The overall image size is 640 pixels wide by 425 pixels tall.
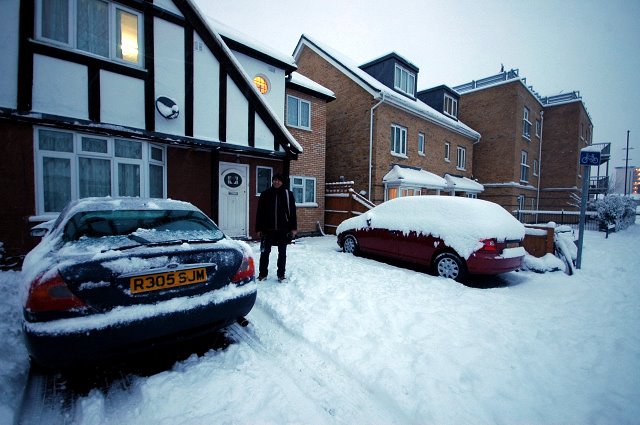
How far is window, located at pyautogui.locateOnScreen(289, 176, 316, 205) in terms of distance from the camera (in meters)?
10.5

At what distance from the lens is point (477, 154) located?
20.0 m

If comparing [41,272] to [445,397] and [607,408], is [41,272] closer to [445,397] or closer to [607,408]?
[445,397]

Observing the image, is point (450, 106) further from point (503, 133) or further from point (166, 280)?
point (166, 280)

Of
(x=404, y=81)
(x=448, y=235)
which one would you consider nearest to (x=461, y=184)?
(x=404, y=81)

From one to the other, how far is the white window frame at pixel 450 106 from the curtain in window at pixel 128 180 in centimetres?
1792

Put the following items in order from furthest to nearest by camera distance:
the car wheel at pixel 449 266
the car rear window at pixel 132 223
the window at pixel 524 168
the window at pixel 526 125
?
the window at pixel 524 168 → the window at pixel 526 125 → the car wheel at pixel 449 266 → the car rear window at pixel 132 223

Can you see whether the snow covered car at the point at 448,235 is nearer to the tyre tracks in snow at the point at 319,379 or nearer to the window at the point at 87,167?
the tyre tracks in snow at the point at 319,379

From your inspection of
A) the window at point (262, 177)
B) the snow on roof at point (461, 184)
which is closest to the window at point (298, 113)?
the window at point (262, 177)

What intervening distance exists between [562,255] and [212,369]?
24.1ft

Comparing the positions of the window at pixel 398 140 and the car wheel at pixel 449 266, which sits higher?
the window at pixel 398 140

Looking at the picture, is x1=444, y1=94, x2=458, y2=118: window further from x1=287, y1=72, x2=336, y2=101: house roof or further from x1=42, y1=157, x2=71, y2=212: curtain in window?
x1=42, y1=157, x2=71, y2=212: curtain in window

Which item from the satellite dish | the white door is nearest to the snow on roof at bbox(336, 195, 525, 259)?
the white door

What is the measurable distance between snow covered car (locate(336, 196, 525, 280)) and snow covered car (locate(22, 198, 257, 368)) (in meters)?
3.85

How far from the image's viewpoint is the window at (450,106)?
18.2m
